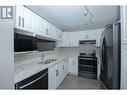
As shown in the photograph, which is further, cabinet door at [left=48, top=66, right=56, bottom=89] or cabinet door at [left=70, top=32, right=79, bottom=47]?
cabinet door at [left=70, top=32, right=79, bottom=47]

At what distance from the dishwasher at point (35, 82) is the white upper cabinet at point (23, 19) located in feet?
3.18

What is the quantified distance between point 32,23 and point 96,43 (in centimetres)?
329

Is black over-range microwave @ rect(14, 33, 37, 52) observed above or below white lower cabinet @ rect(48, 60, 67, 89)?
above

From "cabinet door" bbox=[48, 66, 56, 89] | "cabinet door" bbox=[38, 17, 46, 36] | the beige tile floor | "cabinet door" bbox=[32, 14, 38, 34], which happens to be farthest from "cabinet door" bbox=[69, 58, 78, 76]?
"cabinet door" bbox=[32, 14, 38, 34]

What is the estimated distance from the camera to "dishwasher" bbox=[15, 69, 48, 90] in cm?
171

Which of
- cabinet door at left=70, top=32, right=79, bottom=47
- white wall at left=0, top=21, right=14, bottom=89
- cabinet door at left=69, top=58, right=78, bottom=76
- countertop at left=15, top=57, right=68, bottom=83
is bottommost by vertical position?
cabinet door at left=69, top=58, right=78, bottom=76

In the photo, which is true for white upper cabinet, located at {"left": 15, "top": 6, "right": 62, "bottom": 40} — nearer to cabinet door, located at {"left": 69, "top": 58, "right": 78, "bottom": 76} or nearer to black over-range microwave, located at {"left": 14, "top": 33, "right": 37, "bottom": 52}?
black over-range microwave, located at {"left": 14, "top": 33, "right": 37, "bottom": 52}

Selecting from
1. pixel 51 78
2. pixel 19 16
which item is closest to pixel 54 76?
pixel 51 78

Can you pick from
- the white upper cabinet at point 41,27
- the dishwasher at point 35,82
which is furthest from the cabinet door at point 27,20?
the dishwasher at point 35,82

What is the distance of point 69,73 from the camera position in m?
5.55

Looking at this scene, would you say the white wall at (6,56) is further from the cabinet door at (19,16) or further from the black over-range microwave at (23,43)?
the cabinet door at (19,16)

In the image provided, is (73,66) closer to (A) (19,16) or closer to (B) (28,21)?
(B) (28,21)

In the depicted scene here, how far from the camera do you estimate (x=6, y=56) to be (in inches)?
52.0
